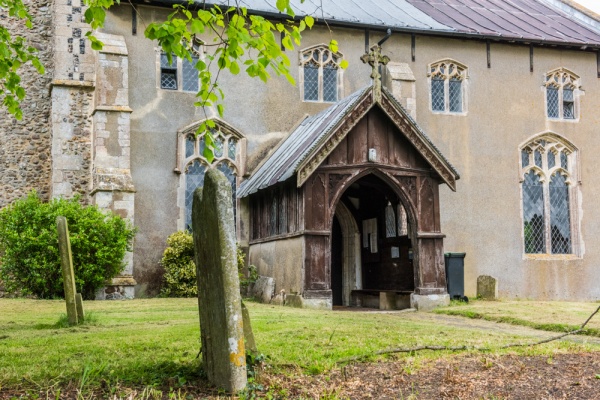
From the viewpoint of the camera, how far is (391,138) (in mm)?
15383

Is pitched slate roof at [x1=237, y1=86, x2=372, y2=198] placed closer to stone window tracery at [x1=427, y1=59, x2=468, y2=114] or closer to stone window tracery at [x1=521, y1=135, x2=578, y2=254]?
stone window tracery at [x1=427, y1=59, x2=468, y2=114]

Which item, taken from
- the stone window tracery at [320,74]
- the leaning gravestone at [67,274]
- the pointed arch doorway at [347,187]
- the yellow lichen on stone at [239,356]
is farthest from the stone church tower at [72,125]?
the yellow lichen on stone at [239,356]

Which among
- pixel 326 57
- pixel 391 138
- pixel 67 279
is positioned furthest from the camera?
pixel 326 57

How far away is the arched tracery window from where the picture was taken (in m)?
18.6

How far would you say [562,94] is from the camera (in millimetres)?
22391

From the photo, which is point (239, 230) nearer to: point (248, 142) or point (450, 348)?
point (248, 142)

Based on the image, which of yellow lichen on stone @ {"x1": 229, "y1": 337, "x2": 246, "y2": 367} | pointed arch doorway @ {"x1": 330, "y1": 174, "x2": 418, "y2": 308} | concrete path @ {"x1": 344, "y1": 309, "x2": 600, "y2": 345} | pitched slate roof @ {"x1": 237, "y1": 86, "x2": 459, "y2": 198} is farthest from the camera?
pointed arch doorway @ {"x1": 330, "y1": 174, "x2": 418, "y2": 308}

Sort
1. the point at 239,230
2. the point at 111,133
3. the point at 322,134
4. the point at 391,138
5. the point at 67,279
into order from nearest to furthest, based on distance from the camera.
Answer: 1. the point at 67,279
2. the point at 322,134
3. the point at 391,138
4. the point at 111,133
5. the point at 239,230

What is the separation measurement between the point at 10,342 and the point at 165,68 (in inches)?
499

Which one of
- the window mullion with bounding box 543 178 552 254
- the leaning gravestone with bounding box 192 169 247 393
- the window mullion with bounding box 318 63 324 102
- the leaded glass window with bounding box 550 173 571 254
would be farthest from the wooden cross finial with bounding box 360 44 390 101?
the leaning gravestone with bounding box 192 169 247 393

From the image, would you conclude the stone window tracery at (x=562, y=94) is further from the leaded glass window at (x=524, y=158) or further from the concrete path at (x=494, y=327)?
the concrete path at (x=494, y=327)

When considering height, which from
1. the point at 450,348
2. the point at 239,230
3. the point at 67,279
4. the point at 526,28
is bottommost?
the point at 450,348

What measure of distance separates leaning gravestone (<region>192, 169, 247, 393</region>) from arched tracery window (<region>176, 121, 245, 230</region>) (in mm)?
12993

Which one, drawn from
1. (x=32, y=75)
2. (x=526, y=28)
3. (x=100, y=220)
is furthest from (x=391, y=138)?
(x=32, y=75)
